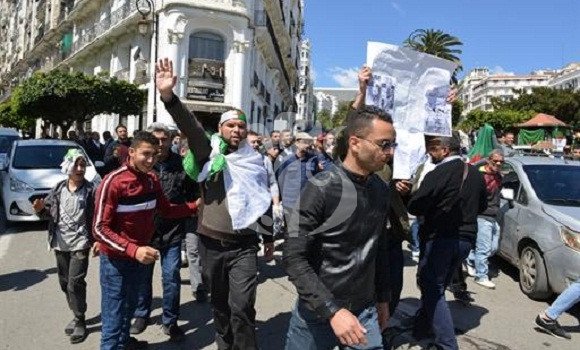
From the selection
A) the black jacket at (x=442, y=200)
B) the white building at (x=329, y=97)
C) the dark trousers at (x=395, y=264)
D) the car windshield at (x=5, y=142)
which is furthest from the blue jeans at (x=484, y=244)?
the white building at (x=329, y=97)

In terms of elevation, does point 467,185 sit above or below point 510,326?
above

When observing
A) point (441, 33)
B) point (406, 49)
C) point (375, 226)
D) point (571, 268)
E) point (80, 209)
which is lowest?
point (571, 268)

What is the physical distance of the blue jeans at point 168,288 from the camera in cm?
443

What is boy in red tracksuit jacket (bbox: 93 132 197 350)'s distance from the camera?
3.50 m

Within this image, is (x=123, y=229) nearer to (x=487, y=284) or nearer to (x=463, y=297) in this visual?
(x=463, y=297)

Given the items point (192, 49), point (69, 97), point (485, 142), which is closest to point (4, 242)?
point (485, 142)

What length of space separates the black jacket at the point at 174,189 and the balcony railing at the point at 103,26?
24339 mm

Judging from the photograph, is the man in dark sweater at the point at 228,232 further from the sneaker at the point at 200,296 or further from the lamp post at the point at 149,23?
the lamp post at the point at 149,23

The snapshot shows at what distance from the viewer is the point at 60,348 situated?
13.8 feet

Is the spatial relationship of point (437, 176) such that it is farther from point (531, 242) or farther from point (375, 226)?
point (531, 242)

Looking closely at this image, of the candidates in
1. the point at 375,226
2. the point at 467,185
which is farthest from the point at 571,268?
the point at 375,226

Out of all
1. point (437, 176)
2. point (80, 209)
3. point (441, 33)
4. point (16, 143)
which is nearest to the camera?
point (437, 176)

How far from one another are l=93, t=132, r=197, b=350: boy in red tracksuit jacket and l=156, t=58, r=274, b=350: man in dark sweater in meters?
0.39

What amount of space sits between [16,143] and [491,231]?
916 cm
